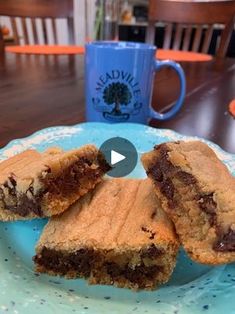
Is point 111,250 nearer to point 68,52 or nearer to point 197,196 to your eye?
point 197,196

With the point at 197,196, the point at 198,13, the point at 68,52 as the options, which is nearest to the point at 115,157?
the point at 197,196

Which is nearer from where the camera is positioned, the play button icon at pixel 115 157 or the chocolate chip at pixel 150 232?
the chocolate chip at pixel 150 232

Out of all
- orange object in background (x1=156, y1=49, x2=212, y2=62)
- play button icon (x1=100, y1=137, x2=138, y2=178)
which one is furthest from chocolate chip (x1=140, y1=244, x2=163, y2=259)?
orange object in background (x1=156, y1=49, x2=212, y2=62)

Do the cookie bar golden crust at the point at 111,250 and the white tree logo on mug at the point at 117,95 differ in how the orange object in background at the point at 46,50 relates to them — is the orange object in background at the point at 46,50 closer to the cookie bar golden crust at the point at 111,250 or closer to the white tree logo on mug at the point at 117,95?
the white tree logo on mug at the point at 117,95

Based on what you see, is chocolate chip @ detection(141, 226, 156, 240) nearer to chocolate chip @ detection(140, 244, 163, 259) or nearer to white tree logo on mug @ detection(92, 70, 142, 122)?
chocolate chip @ detection(140, 244, 163, 259)

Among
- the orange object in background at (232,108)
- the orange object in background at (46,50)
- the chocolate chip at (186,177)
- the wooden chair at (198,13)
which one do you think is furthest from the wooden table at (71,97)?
the wooden chair at (198,13)

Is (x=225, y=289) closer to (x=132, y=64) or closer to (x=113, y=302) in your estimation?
(x=113, y=302)
